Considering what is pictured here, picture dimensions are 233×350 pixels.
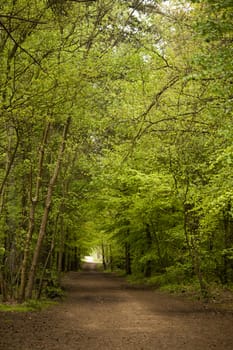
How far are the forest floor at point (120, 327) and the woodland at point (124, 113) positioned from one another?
74.0 inches

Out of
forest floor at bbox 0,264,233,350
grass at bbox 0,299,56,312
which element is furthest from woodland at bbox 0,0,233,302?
forest floor at bbox 0,264,233,350

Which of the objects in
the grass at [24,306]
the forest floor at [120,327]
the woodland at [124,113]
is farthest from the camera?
the grass at [24,306]

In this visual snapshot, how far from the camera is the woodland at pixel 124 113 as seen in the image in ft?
26.0

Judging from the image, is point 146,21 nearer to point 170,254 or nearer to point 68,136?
point 68,136

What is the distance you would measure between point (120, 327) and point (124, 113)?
6.21 meters

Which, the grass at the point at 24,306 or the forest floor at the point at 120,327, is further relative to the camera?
the grass at the point at 24,306

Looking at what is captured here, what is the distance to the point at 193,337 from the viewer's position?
29.4 ft

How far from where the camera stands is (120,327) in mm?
10414

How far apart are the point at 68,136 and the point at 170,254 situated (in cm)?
973

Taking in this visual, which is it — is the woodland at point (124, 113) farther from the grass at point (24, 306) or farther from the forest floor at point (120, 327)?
the forest floor at point (120, 327)

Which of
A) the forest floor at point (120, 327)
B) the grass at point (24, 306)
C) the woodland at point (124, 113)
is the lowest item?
the forest floor at point (120, 327)

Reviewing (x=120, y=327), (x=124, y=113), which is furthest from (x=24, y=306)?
(x=124, y=113)

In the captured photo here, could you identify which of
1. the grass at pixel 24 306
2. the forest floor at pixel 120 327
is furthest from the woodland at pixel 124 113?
→ the forest floor at pixel 120 327

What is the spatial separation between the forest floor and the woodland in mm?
1880
